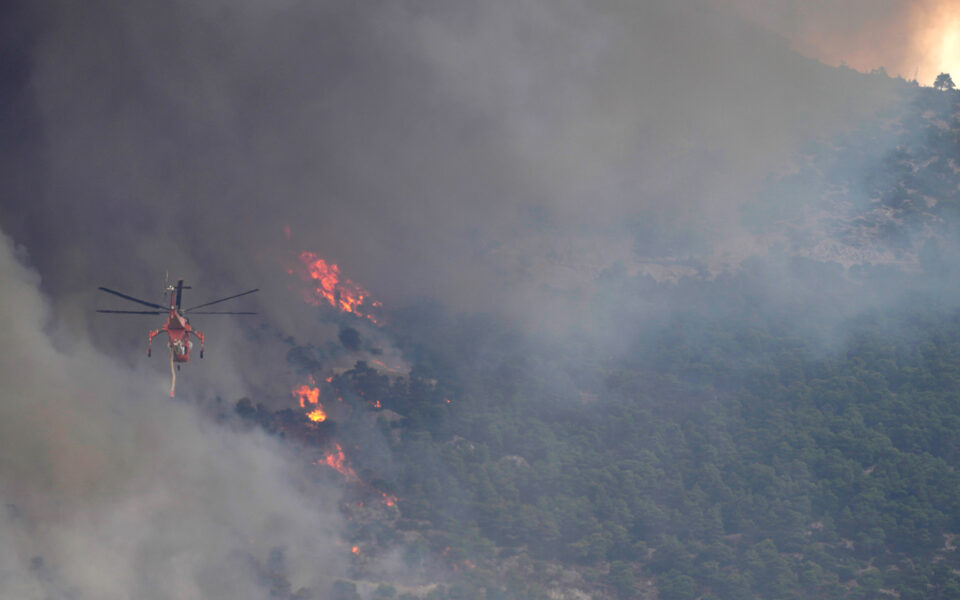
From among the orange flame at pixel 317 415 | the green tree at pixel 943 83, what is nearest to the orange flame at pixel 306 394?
the orange flame at pixel 317 415

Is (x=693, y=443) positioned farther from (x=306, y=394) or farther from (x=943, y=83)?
(x=943, y=83)

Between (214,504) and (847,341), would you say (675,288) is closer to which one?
(847,341)

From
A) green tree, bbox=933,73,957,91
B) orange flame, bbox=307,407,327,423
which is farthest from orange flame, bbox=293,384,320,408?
green tree, bbox=933,73,957,91

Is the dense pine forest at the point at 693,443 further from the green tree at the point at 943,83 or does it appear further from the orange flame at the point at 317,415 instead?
the green tree at the point at 943,83

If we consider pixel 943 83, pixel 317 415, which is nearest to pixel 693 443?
pixel 317 415

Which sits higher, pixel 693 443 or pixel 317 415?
pixel 317 415

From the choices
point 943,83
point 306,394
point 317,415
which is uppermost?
point 943,83

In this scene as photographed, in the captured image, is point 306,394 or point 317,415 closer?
point 317,415

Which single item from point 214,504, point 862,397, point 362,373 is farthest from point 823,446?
point 214,504

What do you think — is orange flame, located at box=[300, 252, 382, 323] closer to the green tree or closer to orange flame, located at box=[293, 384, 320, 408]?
orange flame, located at box=[293, 384, 320, 408]

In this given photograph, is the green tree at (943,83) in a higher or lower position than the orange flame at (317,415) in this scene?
higher

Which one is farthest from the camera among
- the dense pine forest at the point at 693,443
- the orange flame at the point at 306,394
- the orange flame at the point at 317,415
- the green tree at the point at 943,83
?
the green tree at the point at 943,83
